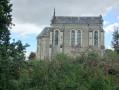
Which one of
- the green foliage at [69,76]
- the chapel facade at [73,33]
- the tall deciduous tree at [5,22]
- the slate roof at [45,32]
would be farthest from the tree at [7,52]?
the slate roof at [45,32]

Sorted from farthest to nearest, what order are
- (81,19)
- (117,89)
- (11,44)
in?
(81,19)
(11,44)
(117,89)

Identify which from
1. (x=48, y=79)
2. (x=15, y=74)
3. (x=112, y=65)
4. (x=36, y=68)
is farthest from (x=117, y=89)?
(x=15, y=74)

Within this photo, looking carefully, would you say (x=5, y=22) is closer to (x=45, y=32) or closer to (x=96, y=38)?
(x=96, y=38)

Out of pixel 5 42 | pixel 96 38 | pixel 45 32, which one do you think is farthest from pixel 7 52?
pixel 45 32

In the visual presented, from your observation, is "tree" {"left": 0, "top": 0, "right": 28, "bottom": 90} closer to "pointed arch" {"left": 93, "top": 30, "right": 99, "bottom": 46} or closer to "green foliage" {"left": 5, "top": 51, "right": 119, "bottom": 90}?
"green foliage" {"left": 5, "top": 51, "right": 119, "bottom": 90}

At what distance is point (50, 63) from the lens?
10.7 m

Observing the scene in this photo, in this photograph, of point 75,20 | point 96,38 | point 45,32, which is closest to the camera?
Answer: point 96,38

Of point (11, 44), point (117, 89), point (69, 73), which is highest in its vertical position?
point (11, 44)

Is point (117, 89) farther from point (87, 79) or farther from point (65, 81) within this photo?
point (65, 81)

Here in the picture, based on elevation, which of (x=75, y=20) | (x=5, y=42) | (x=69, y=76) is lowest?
(x=69, y=76)

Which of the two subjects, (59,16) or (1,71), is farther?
(59,16)

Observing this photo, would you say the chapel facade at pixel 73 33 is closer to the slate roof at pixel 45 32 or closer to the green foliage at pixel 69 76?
the slate roof at pixel 45 32

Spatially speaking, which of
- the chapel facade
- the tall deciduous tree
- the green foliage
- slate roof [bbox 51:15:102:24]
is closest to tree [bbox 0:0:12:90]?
the tall deciduous tree

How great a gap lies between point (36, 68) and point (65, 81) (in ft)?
7.14
